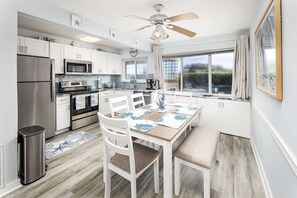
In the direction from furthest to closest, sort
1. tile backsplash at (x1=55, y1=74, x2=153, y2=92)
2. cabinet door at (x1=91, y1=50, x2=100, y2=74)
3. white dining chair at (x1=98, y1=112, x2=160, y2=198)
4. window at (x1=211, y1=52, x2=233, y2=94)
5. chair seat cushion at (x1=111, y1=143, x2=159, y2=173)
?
cabinet door at (x1=91, y1=50, x2=100, y2=74) < tile backsplash at (x1=55, y1=74, x2=153, y2=92) < window at (x1=211, y1=52, x2=233, y2=94) < chair seat cushion at (x1=111, y1=143, x2=159, y2=173) < white dining chair at (x1=98, y1=112, x2=160, y2=198)

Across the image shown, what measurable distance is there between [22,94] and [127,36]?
263 centimetres

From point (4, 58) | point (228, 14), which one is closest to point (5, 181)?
point (4, 58)

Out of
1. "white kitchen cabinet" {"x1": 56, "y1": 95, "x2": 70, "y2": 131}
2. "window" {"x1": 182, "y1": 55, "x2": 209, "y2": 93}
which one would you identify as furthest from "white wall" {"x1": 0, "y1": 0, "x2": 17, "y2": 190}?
"window" {"x1": 182, "y1": 55, "x2": 209, "y2": 93}

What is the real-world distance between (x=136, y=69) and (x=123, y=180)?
13.6ft

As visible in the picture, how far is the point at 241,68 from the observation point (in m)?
3.41

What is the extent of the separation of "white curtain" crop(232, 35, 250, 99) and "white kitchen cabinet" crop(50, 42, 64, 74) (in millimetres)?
4129

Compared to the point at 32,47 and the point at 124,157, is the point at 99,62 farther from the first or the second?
the point at 124,157

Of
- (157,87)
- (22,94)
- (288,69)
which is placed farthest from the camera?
(157,87)

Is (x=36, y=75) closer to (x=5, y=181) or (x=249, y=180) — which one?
(x=5, y=181)

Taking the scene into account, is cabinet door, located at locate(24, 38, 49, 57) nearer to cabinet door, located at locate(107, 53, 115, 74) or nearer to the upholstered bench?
cabinet door, located at locate(107, 53, 115, 74)

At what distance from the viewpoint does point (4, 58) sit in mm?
1698

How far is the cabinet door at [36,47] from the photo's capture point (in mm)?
3010

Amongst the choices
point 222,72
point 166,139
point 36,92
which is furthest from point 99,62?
point 166,139

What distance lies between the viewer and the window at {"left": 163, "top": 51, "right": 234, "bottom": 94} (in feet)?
12.8
